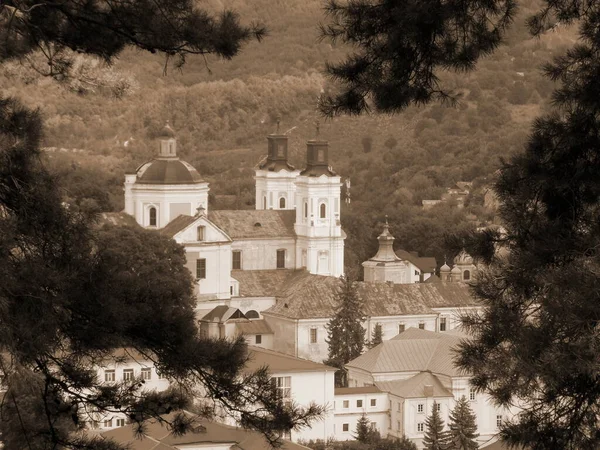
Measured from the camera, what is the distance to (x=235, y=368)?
41.6 feet

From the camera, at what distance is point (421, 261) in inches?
3137

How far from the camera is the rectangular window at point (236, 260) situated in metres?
65.0

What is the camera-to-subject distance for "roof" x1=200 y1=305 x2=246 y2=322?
55.4 metres

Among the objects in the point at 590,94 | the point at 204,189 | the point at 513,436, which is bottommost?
the point at 513,436

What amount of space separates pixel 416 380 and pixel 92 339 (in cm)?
3979

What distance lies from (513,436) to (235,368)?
6.33ft

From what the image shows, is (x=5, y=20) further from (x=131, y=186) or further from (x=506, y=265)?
(x=131, y=186)

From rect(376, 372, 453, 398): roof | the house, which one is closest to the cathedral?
the house

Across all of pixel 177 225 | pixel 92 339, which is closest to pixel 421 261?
pixel 177 225

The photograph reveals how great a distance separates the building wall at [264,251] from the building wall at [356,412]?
1559 cm

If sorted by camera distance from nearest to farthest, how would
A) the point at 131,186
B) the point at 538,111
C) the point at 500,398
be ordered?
the point at 500,398 < the point at 131,186 < the point at 538,111

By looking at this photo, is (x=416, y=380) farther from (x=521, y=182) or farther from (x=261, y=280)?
(x=521, y=182)

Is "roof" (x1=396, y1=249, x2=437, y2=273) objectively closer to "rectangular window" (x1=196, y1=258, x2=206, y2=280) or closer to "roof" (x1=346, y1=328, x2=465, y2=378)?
"rectangular window" (x1=196, y1=258, x2=206, y2=280)

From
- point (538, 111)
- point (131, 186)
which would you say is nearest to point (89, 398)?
point (131, 186)
